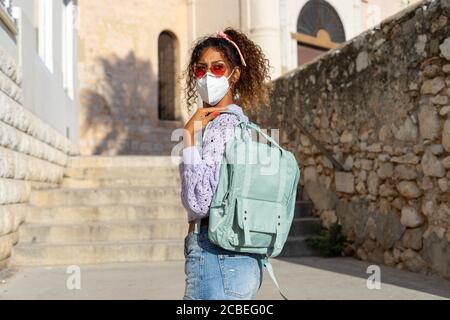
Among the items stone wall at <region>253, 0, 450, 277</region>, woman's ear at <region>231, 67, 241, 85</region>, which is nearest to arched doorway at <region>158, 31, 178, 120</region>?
stone wall at <region>253, 0, 450, 277</region>

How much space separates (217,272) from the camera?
1534mm

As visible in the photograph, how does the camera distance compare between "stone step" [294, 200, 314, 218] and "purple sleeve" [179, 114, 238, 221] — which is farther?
"stone step" [294, 200, 314, 218]

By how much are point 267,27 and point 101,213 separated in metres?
7.07

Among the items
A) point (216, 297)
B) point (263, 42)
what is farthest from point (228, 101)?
point (263, 42)

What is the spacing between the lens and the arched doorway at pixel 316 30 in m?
12.4

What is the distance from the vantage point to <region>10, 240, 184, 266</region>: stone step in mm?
5070

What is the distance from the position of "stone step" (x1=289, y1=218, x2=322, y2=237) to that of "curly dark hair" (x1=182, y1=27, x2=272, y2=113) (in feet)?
14.6

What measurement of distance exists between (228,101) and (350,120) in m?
4.32

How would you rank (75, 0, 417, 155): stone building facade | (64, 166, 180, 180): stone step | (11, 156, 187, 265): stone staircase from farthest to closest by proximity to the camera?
1. (75, 0, 417, 155): stone building facade
2. (64, 166, 180, 180): stone step
3. (11, 156, 187, 265): stone staircase

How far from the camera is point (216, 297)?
1.53 meters

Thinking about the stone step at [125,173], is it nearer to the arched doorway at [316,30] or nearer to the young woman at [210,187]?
the arched doorway at [316,30]

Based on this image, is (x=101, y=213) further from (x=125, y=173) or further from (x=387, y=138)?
(x=387, y=138)

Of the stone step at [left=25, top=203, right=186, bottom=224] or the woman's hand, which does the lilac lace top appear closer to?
the woman's hand

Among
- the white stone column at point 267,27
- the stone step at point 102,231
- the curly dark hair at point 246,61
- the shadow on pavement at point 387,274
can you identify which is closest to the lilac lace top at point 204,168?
the curly dark hair at point 246,61
